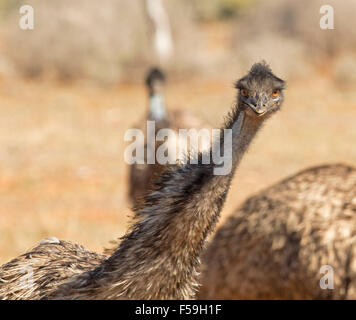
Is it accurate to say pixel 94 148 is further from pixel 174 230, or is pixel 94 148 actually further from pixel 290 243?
pixel 174 230

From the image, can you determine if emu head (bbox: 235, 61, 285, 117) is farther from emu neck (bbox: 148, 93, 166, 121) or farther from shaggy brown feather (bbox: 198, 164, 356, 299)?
Answer: emu neck (bbox: 148, 93, 166, 121)

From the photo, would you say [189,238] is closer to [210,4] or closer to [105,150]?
[105,150]

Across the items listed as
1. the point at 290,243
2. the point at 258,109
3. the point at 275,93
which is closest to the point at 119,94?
the point at 290,243

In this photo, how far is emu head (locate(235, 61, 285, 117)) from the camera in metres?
3.06

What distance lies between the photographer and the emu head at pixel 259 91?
3.06 meters

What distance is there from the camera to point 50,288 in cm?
332

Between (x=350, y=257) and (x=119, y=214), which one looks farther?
(x=119, y=214)

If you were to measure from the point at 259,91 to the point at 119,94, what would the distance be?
629 inches

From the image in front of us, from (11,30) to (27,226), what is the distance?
13896mm

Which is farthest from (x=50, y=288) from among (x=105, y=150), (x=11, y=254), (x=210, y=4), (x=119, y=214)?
(x=210, y=4)

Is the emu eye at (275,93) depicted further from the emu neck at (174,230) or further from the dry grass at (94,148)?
the dry grass at (94,148)

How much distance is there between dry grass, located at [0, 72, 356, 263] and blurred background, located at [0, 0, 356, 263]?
3 cm

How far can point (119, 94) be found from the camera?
1891 centimetres

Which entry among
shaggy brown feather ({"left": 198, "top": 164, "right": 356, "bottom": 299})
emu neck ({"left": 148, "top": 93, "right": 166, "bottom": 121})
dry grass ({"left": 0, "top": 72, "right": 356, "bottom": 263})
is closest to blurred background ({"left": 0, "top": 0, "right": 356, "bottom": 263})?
dry grass ({"left": 0, "top": 72, "right": 356, "bottom": 263})
